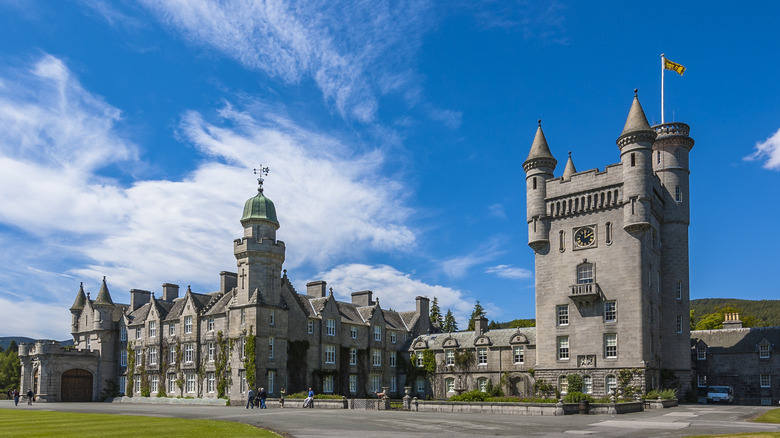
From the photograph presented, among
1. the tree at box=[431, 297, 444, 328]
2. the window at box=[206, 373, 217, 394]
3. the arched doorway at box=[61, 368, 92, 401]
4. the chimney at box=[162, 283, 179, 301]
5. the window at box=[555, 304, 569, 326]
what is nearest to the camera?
the window at box=[555, 304, 569, 326]

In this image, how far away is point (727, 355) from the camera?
209ft

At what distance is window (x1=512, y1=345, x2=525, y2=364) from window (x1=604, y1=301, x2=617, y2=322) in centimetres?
1077

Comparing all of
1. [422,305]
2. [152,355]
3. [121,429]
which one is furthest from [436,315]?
[121,429]

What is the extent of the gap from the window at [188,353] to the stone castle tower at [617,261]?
32.0 m

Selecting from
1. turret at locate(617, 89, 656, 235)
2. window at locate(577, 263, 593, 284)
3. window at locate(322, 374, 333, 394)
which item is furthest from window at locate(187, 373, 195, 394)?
turret at locate(617, 89, 656, 235)

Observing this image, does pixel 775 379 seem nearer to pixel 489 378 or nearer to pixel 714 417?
pixel 489 378

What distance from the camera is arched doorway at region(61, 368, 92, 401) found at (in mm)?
65875

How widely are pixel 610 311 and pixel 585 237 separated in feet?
21.3

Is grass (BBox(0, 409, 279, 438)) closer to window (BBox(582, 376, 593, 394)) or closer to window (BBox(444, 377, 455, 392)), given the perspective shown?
window (BBox(582, 376, 593, 394))

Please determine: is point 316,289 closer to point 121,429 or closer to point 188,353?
point 188,353

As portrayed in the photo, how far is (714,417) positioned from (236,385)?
36735mm

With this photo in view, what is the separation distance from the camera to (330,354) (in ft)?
205

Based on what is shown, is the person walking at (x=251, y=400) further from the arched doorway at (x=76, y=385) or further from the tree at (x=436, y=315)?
the tree at (x=436, y=315)

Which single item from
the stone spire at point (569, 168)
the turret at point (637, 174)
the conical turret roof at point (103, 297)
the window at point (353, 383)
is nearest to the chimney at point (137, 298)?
the conical turret roof at point (103, 297)
